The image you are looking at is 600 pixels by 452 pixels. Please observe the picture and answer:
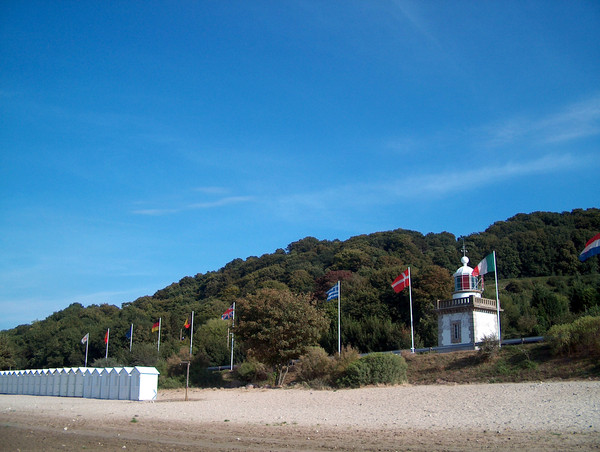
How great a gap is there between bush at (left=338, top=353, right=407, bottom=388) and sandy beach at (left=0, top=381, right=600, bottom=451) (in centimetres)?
254

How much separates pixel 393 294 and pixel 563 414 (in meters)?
39.6

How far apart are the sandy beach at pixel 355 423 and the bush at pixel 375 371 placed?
2.54 meters

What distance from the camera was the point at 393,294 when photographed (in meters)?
56.0

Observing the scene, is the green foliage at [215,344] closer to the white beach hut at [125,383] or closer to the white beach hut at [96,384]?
the white beach hut at [96,384]

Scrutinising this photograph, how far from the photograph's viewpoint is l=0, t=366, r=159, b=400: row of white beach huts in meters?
34.6

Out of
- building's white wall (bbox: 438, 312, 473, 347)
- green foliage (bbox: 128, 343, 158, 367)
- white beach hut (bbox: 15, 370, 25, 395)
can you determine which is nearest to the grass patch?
building's white wall (bbox: 438, 312, 473, 347)

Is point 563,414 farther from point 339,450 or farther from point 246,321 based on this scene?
point 246,321

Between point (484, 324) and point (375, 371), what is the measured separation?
11010 millimetres

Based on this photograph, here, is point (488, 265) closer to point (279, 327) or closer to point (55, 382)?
point (279, 327)

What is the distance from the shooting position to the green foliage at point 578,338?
82.4 feet

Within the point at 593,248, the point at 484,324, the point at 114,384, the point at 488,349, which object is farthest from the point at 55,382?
the point at 593,248

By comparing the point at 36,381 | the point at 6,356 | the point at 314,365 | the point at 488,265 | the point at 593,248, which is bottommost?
the point at 36,381

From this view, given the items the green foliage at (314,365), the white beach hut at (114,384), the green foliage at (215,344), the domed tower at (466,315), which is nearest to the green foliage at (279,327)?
the green foliage at (314,365)

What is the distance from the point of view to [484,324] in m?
36.6
